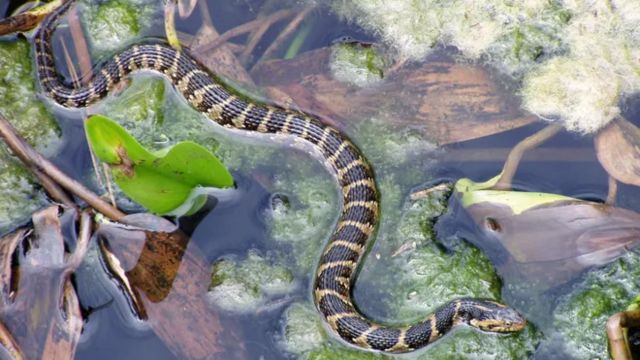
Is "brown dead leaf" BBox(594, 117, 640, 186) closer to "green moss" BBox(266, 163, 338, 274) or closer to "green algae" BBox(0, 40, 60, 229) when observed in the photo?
"green moss" BBox(266, 163, 338, 274)

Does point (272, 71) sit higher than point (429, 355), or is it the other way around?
point (272, 71)

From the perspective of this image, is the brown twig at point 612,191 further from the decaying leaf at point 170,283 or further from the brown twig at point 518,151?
the decaying leaf at point 170,283

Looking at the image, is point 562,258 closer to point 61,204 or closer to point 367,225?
point 367,225

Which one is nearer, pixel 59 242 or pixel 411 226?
pixel 59 242

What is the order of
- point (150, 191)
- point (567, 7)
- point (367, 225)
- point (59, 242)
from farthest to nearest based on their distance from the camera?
point (567, 7)
point (367, 225)
point (59, 242)
point (150, 191)

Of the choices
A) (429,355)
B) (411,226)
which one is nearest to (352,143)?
(411,226)

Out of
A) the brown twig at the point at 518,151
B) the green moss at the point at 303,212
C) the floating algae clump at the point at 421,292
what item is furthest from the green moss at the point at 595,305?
the green moss at the point at 303,212

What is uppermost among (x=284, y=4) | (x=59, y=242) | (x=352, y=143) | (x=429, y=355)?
(x=284, y=4)
